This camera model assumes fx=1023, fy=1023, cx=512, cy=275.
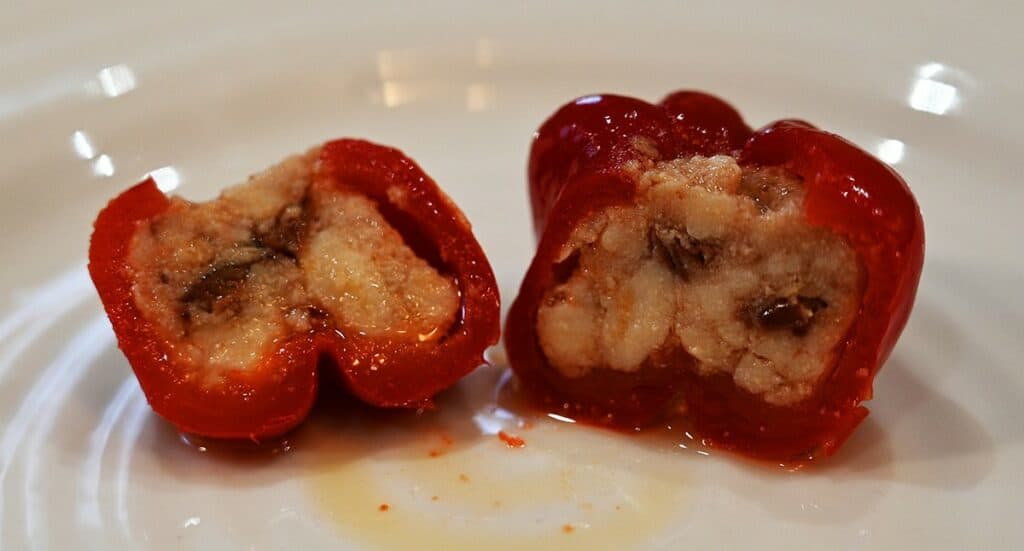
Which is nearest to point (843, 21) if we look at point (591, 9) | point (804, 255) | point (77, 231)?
point (591, 9)

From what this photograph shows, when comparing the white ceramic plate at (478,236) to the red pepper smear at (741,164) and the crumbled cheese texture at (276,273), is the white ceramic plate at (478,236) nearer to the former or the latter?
the red pepper smear at (741,164)

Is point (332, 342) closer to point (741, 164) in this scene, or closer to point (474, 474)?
point (474, 474)

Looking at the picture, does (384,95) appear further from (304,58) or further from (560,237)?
(560,237)

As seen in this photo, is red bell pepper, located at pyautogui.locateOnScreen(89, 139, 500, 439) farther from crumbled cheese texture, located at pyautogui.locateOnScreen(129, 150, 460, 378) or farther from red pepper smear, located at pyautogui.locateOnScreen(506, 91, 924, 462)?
red pepper smear, located at pyautogui.locateOnScreen(506, 91, 924, 462)

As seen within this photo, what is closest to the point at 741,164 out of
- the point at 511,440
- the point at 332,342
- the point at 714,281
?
the point at 714,281

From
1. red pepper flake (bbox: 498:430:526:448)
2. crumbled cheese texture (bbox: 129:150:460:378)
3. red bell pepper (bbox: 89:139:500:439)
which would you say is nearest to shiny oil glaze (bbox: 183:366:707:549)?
red pepper flake (bbox: 498:430:526:448)

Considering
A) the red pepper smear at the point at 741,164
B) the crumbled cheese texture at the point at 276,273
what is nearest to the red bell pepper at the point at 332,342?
the crumbled cheese texture at the point at 276,273

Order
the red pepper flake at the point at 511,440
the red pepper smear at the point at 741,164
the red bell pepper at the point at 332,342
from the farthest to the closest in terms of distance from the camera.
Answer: the red pepper flake at the point at 511,440
the red bell pepper at the point at 332,342
the red pepper smear at the point at 741,164
